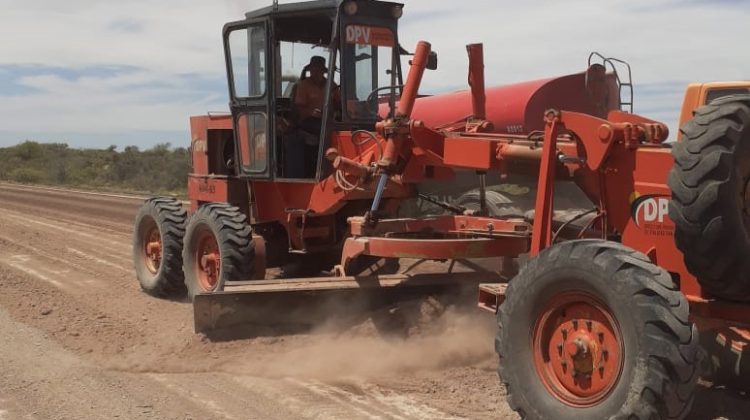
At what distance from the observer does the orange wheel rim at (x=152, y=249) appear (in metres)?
9.15

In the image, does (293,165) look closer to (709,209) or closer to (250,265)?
(250,265)

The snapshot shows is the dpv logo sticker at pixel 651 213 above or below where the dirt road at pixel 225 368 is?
above

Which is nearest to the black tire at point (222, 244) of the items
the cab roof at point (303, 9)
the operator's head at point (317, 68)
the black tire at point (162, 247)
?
the black tire at point (162, 247)

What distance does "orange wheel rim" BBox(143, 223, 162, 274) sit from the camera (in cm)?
915

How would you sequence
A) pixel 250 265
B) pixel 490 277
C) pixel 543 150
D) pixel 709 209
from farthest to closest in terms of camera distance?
pixel 250 265 → pixel 490 277 → pixel 543 150 → pixel 709 209

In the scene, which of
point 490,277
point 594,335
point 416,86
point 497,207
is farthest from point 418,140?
point 497,207

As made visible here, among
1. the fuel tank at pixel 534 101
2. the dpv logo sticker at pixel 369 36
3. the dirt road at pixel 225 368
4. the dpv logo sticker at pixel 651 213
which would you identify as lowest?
the dirt road at pixel 225 368

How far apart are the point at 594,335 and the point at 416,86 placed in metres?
2.81

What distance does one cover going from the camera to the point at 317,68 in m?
7.68

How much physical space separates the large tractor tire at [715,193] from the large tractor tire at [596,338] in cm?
25

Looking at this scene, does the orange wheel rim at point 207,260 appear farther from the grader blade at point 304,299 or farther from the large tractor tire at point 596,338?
the large tractor tire at point 596,338

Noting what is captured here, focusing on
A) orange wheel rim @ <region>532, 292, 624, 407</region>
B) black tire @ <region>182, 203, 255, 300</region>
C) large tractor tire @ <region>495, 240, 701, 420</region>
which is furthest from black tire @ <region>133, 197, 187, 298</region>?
orange wheel rim @ <region>532, 292, 624, 407</region>

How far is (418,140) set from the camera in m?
6.12

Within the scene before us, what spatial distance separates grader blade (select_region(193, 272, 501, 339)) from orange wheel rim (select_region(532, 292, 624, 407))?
7.83 feet
